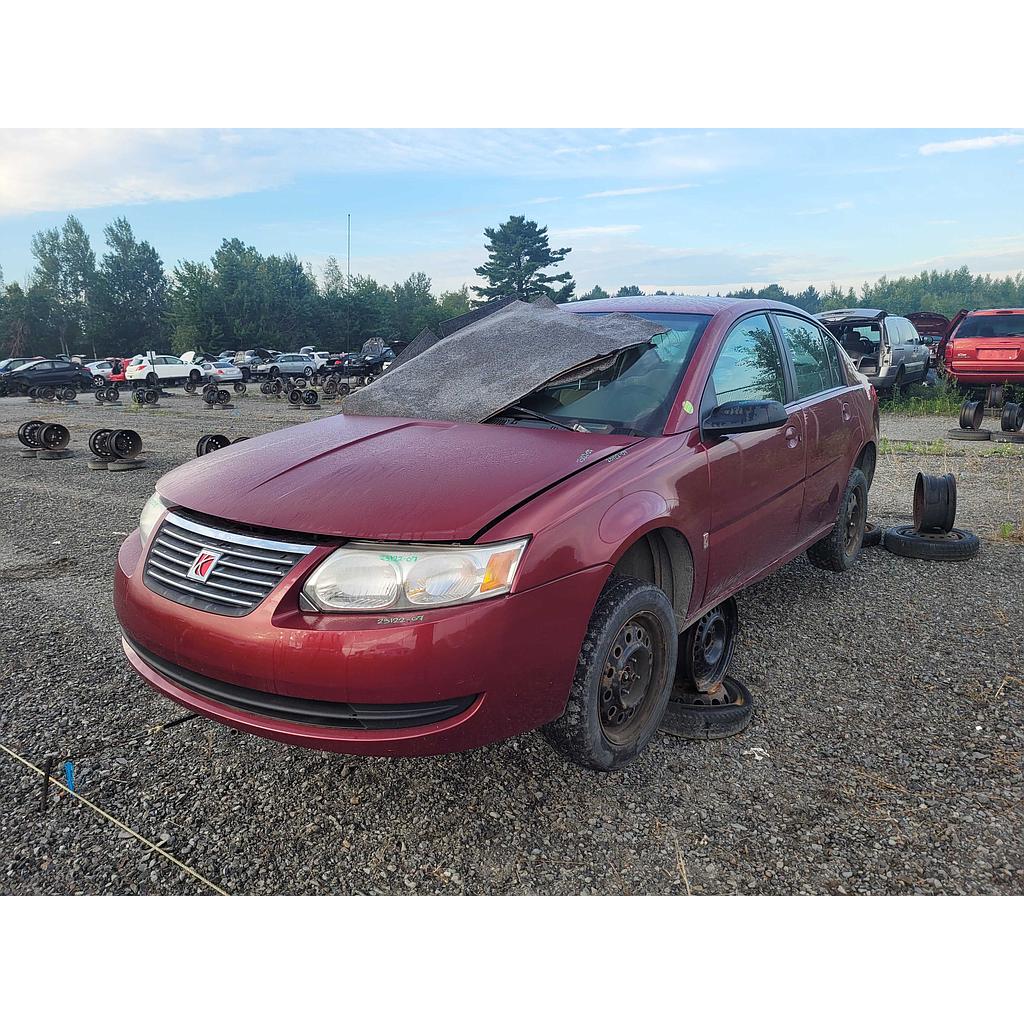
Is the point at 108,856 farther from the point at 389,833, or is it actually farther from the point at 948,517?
the point at 948,517

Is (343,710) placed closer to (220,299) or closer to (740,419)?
(740,419)

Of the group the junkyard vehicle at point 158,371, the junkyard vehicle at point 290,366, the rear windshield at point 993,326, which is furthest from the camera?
the junkyard vehicle at point 290,366

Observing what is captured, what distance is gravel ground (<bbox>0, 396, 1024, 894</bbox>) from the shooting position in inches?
89.3

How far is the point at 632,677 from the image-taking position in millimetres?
2711

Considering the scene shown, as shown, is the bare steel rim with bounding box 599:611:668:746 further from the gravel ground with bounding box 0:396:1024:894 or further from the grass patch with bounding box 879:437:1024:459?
the grass patch with bounding box 879:437:1024:459

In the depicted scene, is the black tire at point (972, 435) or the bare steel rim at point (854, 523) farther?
the black tire at point (972, 435)

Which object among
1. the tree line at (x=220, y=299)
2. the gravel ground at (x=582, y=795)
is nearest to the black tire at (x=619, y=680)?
the gravel ground at (x=582, y=795)

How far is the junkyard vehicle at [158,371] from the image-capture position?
3306 cm

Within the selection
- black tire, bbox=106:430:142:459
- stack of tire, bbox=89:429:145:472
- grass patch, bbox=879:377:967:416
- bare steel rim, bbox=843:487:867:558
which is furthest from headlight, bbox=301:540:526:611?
grass patch, bbox=879:377:967:416

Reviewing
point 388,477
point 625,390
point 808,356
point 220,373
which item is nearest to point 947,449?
point 808,356

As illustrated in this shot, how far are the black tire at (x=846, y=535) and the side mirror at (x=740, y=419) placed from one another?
6.10ft

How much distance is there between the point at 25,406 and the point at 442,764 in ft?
93.3

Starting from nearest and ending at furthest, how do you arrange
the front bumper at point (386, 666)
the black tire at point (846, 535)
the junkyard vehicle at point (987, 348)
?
the front bumper at point (386, 666), the black tire at point (846, 535), the junkyard vehicle at point (987, 348)

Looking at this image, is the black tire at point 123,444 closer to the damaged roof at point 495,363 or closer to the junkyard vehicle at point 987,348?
the damaged roof at point 495,363
